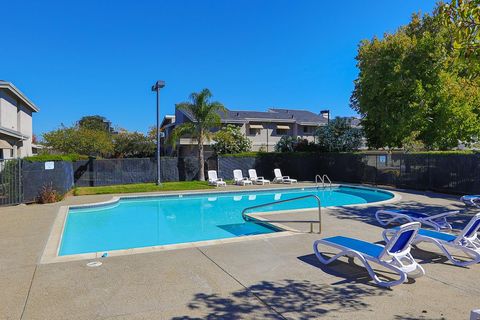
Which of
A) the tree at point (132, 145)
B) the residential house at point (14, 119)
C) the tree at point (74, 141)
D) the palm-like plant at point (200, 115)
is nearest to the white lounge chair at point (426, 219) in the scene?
the palm-like plant at point (200, 115)

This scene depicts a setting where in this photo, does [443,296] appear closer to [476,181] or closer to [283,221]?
[283,221]

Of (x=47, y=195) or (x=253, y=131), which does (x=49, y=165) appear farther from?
(x=253, y=131)

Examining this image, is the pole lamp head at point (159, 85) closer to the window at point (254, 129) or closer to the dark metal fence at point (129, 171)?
the dark metal fence at point (129, 171)

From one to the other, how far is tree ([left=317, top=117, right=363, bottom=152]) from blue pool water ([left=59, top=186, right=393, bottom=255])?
5770 millimetres

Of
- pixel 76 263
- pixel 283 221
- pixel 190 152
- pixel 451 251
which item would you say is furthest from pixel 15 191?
pixel 190 152

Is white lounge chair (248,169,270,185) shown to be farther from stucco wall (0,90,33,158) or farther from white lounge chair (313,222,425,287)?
white lounge chair (313,222,425,287)

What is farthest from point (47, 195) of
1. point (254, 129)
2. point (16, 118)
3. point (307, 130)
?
point (307, 130)

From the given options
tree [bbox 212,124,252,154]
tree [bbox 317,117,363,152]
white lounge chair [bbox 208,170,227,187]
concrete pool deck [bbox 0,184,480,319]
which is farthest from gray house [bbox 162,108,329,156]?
concrete pool deck [bbox 0,184,480,319]

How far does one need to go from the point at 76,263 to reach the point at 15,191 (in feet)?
→ 31.0

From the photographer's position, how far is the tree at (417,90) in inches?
787

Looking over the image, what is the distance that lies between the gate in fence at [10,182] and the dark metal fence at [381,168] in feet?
41.8

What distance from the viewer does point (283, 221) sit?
9672mm

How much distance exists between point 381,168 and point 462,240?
15687 millimetres

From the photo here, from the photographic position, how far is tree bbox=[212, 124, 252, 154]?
2478cm
